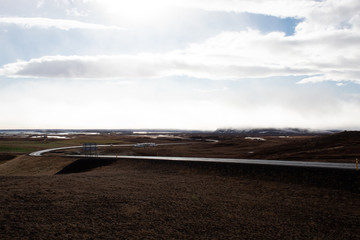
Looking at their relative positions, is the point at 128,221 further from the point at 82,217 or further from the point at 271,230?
the point at 271,230

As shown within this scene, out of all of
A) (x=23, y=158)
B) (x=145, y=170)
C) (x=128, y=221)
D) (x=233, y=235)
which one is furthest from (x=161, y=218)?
(x=23, y=158)

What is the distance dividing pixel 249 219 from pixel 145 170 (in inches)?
852

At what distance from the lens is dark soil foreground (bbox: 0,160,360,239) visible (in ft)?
47.2

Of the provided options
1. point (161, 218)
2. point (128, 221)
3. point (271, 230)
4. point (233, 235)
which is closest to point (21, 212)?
point (128, 221)

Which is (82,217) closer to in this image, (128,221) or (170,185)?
(128,221)

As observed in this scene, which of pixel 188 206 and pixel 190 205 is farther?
pixel 190 205

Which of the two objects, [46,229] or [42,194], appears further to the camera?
[42,194]

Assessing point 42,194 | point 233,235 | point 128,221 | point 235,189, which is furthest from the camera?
point 235,189

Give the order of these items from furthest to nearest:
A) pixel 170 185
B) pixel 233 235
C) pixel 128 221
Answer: pixel 170 185 → pixel 128 221 → pixel 233 235

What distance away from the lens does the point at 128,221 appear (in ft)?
52.2

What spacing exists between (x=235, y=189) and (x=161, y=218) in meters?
9.90

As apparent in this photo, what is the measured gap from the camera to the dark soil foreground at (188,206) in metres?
14.4

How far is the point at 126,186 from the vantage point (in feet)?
83.9

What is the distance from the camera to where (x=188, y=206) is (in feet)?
62.2
